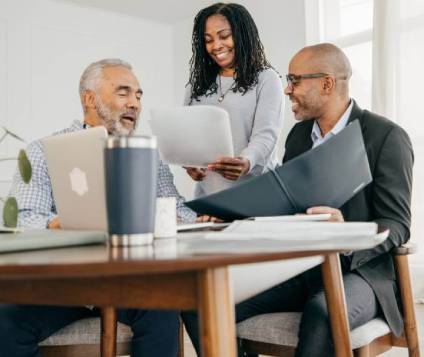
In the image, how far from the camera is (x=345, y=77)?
1949 millimetres

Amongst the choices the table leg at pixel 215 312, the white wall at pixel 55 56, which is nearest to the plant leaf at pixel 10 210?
the table leg at pixel 215 312

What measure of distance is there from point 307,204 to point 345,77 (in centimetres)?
76

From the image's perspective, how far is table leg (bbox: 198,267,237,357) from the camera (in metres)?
0.71

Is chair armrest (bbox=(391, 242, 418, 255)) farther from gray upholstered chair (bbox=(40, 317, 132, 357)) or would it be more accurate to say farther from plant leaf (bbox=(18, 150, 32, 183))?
plant leaf (bbox=(18, 150, 32, 183))

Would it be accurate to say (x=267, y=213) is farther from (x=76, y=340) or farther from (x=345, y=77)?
(x=345, y=77)

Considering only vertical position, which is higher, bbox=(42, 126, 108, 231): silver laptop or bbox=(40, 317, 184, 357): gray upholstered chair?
bbox=(42, 126, 108, 231): silver laptop

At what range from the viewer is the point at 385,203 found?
1646 millimetres

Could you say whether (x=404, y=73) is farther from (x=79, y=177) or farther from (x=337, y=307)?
(x=79, y=177)

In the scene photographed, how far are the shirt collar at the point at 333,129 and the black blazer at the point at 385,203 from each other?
107 mm

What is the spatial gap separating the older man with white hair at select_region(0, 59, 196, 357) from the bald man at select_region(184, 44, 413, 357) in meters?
0.14

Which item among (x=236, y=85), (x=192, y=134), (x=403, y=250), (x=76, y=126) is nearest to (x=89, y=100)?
(x=76, y=126)

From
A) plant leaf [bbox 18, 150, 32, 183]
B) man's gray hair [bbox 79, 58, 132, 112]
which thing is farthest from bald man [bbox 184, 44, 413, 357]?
man's gray hair [bbox 79, 58, 132, 112]

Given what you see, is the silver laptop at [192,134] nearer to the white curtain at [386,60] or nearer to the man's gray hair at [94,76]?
the man's gray hair at [94,76]

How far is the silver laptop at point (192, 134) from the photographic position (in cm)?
190
